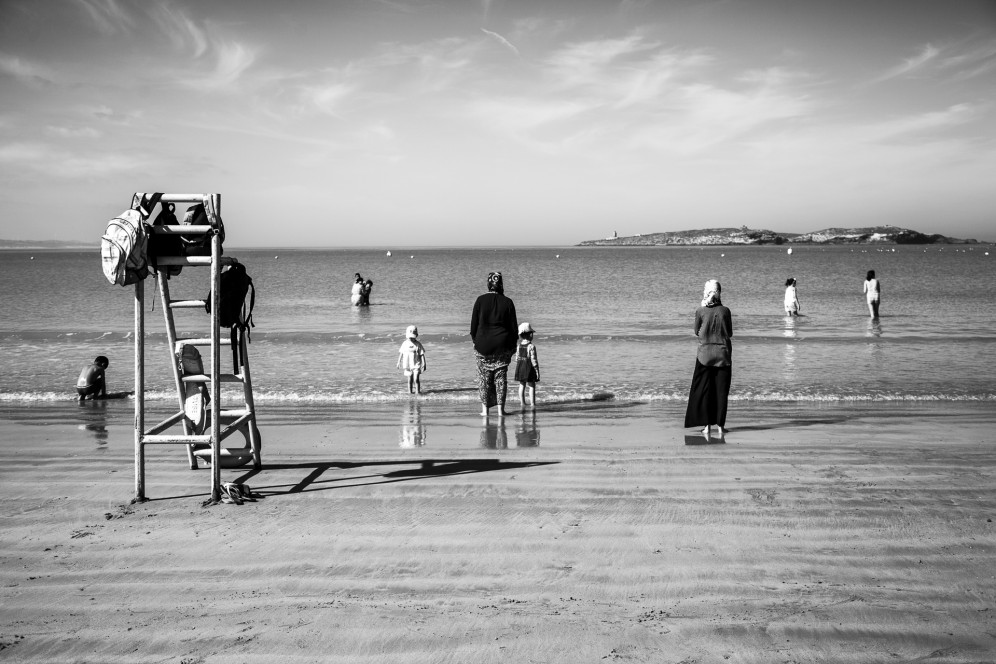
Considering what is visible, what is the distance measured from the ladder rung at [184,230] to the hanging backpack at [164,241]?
36mm

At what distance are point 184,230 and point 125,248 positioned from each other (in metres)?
0.46

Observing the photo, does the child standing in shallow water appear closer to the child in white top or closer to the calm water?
the calm water

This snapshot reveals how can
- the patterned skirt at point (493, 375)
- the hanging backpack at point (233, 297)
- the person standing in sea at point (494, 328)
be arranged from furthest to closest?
the patterned skirt at point (493, 375), the person standing in sea at point (494, 328), the hanging backpack at point (233, 297)

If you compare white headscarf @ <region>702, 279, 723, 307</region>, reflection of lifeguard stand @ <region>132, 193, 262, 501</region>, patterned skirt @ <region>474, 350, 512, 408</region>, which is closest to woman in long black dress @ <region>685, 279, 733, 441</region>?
white headscarf @ <region>702, 279, 723, 307</region>

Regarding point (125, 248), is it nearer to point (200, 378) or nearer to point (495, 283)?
point (200, 378)

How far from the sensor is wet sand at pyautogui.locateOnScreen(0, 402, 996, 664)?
415 centimetres

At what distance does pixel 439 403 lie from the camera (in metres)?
12.3

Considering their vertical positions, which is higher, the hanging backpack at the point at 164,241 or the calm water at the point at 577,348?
the hanging backpack at the point at 164,241

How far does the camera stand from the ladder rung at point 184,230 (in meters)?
6.09

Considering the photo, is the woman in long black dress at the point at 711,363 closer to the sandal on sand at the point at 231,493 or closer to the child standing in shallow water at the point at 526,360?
the child standing in shallow water at the point at 526,360

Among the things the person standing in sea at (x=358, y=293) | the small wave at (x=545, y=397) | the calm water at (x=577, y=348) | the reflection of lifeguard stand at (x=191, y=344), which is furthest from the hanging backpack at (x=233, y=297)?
the person standing in sea at (x=358, y=293)

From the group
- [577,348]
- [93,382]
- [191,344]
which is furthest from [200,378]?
[577,348]

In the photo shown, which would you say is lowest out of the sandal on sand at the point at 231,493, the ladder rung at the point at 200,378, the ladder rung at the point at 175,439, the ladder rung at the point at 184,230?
the sandal on sand at the point at 231,493

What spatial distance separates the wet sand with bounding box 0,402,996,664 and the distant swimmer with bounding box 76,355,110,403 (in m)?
3.60
